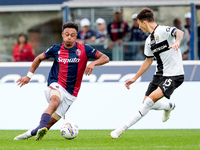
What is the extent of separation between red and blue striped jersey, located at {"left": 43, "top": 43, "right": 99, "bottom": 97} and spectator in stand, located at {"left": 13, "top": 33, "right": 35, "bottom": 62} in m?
5.44

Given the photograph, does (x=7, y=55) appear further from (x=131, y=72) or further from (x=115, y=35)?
(x=131, y=72)

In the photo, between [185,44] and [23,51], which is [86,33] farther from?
[185,44]

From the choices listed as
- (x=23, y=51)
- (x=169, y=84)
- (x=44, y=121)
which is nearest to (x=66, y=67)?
(x=44, y=121)

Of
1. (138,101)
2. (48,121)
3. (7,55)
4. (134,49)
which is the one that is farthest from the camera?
(7,55)

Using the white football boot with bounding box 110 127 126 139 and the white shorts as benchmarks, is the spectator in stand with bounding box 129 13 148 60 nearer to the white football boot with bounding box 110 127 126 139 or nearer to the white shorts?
the white shorts

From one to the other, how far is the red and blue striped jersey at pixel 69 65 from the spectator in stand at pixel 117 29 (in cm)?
503

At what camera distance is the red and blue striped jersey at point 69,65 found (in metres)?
8.05

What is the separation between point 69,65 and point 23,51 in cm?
589

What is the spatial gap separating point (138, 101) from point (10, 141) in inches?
145

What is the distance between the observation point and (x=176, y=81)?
26.0ft

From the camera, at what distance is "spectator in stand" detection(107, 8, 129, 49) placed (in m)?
13.2

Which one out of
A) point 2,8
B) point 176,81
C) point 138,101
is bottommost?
point 138,101

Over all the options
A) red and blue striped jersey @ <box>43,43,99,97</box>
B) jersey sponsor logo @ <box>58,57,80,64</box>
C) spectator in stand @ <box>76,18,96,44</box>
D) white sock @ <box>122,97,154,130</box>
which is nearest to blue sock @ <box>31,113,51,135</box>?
red and blue striped jersey @ <box>43,43,99,97</box>

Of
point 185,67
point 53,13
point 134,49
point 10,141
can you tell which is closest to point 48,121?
point 10,141
